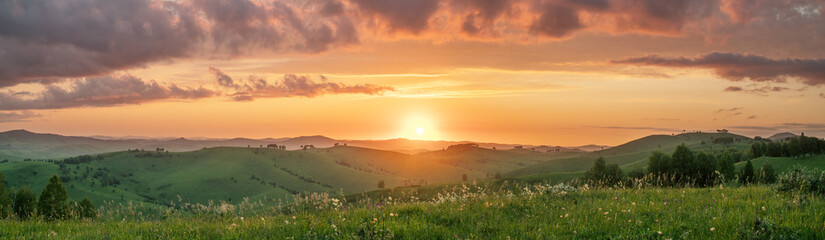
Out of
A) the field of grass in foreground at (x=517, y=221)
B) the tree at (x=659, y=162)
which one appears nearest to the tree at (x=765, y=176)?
the field of grass in foreground at (x=517, y=221)

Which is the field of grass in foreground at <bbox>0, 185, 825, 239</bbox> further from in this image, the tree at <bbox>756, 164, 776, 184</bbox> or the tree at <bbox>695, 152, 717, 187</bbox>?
the tree at <bbox>695, 152, 717, 187</bbox>

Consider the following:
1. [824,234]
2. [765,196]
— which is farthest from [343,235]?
[765,196]

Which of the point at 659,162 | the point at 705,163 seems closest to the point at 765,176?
the point at 659,162

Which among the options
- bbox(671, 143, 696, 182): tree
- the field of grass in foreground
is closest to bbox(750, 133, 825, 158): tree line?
bbox(671, 143, 696, 182): tree

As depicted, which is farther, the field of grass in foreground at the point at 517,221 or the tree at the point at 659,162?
the tree at the point at 659,162

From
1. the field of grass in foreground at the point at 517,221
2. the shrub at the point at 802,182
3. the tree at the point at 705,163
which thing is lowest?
the tree at the point at 705,163

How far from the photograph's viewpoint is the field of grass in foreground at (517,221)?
8.89 meters

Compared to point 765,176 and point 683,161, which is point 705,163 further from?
point 765,176

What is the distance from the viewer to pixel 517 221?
1039 centimetres

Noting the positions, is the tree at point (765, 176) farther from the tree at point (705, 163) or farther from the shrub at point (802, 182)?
the tree at point (705, 163)

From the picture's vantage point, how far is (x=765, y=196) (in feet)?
41.0

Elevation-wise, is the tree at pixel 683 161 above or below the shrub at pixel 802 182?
below

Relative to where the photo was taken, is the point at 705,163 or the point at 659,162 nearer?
the point at 705,163

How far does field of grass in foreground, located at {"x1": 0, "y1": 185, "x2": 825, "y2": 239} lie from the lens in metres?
8.89
